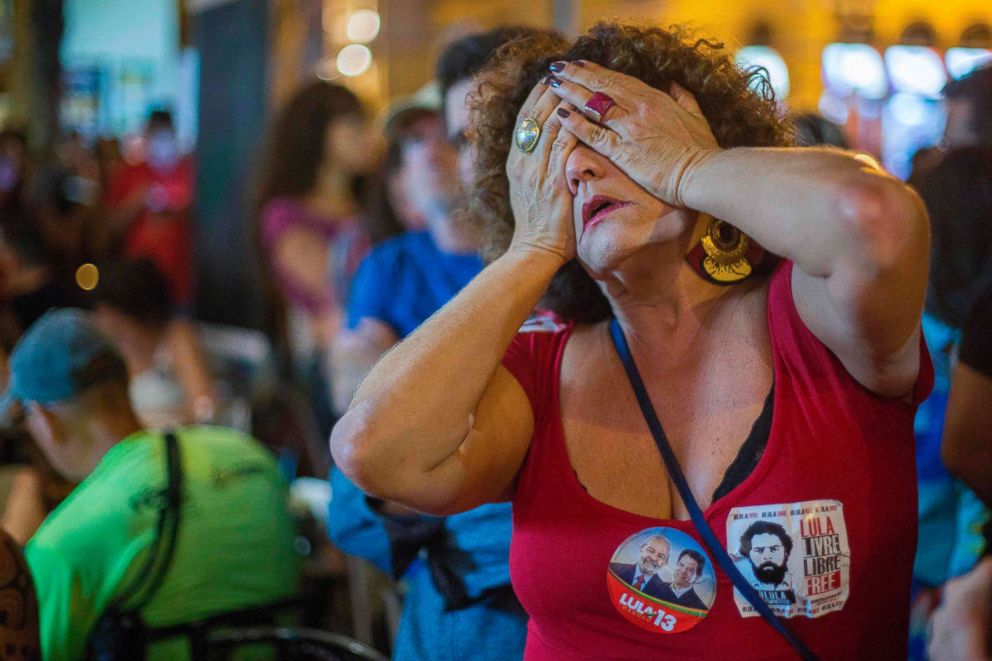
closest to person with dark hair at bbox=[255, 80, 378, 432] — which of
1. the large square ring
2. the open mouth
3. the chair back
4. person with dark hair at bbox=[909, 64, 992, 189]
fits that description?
the chair back

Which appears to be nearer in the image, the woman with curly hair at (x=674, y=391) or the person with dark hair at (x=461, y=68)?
the woman with curly hair at (x=674, y=391)

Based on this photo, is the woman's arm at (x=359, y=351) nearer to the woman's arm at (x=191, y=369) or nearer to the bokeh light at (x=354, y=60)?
the woman's arm at (x=191, y=369)

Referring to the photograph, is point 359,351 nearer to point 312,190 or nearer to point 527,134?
point 527,134

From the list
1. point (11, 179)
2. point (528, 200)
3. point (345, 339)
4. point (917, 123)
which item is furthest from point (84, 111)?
point (528, 200)

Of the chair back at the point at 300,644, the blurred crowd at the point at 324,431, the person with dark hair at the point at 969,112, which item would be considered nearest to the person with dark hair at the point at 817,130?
the blurred crowd at the point at 324,431

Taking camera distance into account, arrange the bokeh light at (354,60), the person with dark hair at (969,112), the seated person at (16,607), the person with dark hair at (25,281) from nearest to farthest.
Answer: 1. the seated person at (16,607)
2. the person with dark hair at (969,112)
3. the person with dark hair at (25,281)
4. the bokeh light at (354,60)

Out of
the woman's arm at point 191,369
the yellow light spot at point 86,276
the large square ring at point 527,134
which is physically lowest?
the woman's arm at point 191,369

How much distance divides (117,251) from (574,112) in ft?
20.2

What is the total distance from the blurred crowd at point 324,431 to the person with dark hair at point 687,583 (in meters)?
0.42

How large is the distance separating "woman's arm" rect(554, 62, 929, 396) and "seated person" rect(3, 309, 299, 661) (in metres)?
1.64

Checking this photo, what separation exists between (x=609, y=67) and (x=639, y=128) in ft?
0.46

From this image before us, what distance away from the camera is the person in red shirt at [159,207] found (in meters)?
6.95

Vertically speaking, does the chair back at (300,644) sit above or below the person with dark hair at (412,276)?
below

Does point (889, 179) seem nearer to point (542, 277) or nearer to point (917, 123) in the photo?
point (542, 277)
